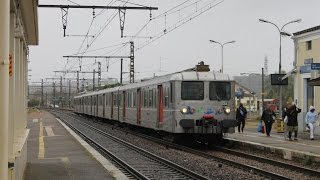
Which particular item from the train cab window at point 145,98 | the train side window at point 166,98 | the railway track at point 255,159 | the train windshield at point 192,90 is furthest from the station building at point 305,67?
the train side window at point 166,98

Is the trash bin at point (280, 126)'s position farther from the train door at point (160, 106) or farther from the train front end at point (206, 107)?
the train door at point (160, 106)

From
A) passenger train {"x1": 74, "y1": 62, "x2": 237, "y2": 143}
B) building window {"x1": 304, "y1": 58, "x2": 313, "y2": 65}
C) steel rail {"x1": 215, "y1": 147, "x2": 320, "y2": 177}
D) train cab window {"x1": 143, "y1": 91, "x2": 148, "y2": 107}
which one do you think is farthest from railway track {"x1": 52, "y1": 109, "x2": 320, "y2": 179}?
building window {"x1": 304, "y1": 58, "x2": 313, "y2": 65}

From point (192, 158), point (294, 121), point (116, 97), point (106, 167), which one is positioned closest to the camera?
point (106, 167)

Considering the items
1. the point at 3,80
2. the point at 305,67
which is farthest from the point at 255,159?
the point at 3,80

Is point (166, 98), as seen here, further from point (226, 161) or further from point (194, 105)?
point (226, 161)

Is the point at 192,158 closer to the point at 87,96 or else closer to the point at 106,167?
the point at 106,167

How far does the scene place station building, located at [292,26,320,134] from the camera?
25578 mm

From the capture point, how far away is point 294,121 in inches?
803

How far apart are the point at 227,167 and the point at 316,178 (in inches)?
107

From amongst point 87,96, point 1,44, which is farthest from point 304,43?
point 87,96

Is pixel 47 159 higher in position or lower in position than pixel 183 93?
lower

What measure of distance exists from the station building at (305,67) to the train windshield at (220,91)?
7229 mm

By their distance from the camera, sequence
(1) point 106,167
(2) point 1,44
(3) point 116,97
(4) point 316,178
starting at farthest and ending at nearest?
(3) point 116,97
(1) point 106,167
(4) point 316,178
(2) point 1,44

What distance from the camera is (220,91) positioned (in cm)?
1920
